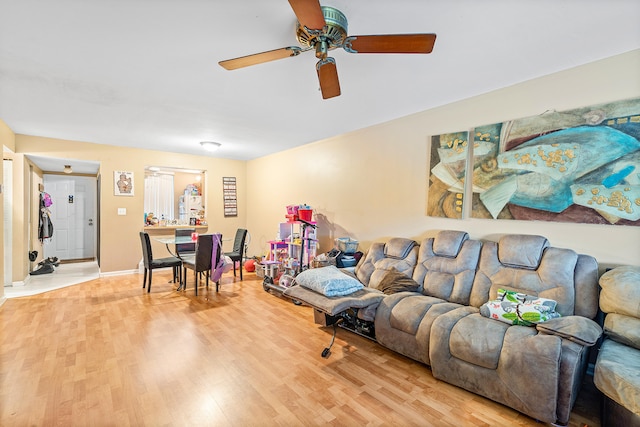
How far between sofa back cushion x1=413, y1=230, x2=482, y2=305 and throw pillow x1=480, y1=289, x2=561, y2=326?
0.43 m

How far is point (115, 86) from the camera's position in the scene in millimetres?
2834

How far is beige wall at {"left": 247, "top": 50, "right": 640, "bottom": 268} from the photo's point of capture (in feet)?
7.45

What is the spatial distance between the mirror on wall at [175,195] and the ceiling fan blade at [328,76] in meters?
5.18

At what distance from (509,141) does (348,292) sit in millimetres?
2125

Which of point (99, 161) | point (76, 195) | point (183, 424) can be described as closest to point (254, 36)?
point (183, 424)

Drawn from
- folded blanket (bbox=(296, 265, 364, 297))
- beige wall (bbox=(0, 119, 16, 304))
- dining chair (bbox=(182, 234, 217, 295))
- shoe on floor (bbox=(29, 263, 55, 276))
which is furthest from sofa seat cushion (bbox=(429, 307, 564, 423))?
shoe on floor (bbox=(29, 263, 55, 276))

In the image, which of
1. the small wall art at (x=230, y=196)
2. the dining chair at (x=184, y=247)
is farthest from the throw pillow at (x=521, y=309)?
the small wall art at (x=230, y=196)

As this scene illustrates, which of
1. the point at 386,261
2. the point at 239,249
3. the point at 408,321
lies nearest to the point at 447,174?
the point at 386,261

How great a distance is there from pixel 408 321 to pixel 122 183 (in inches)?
223

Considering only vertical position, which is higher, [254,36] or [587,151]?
[254,36]

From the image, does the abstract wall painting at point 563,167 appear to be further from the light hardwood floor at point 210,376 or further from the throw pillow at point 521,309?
the light hardwood floor at point 210,376

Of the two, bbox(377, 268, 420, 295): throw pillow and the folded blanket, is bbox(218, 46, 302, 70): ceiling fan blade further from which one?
bbox(377, 268, 420, 295): throw pillow

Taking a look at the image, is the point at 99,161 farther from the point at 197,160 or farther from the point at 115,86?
the point at 115,86

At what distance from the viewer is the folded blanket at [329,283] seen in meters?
2.77
